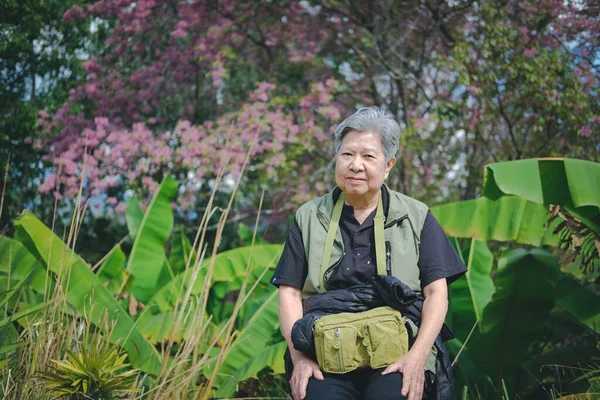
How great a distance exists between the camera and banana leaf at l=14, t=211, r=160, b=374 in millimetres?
3014

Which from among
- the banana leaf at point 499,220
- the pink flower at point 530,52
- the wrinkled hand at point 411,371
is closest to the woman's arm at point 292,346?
the wrinkled hand at point 411,371

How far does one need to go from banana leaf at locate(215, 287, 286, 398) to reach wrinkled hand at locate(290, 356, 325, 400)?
125cm

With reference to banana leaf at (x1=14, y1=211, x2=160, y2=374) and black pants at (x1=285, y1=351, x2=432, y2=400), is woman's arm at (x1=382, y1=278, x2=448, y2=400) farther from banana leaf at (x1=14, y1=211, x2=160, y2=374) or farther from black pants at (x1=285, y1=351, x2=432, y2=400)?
banana leaf at (x1=14, y1=211, x2=160, y2=374)

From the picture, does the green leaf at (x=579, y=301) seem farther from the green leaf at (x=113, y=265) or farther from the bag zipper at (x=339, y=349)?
the green leaf at (x=113, y=265)

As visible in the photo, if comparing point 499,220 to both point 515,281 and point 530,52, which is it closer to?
point 515,281

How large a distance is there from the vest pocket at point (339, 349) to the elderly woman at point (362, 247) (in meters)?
0.09

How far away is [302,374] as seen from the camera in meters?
2.11

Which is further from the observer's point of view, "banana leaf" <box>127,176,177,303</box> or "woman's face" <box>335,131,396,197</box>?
"banana leaf" <box>127,176,177,303</box>

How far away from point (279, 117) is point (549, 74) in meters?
2.62

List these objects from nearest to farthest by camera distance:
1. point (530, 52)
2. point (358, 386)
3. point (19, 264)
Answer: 1. point (358, 386)
2. point (19, 264)
3. point (530, 52)

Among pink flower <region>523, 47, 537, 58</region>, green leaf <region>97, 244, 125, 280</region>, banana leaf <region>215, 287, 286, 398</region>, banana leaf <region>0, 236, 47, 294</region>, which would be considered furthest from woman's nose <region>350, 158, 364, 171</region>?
pink flower <region>523, 47, 537, 58</region>

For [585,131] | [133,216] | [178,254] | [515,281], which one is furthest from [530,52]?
[133,216]

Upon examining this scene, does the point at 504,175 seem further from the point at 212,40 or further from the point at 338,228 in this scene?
the point at 212,40

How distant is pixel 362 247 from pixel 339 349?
0.39 m
